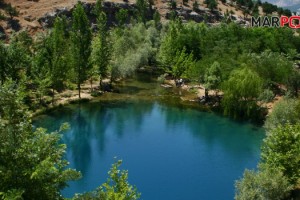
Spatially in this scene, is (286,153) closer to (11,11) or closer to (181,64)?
(181,64)

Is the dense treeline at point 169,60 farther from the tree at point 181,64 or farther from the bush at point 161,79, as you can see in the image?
the bush at point 161,79

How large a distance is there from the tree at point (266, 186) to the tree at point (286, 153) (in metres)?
1.64

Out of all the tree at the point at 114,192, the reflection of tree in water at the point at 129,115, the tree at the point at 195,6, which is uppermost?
the tree at the point at 195,6

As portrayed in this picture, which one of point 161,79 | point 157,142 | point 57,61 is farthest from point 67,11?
point 157,142

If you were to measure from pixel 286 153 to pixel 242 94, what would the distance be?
28.4m

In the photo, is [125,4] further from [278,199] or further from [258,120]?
[278,199]

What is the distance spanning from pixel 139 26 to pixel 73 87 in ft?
121

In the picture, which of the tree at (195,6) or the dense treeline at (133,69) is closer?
the dense treeline at (133,69)

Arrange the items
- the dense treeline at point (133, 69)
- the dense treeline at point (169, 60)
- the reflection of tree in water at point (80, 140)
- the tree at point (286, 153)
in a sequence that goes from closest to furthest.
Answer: the dense treeline at point (133, 69)
the tree at point (286, 153)
the reflection of tree in water at point (80, 140)
the dense treeline at point (169, 60)

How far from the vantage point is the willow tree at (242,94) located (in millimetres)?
61281

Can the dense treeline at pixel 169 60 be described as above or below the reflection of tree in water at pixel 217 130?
above

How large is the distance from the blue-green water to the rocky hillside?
189ft

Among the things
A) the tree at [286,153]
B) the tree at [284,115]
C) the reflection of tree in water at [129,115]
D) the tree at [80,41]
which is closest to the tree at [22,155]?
the tree at [286,153]

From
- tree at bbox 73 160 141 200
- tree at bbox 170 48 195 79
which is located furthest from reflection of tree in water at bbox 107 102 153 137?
tree at bbox 73 160 141 200
